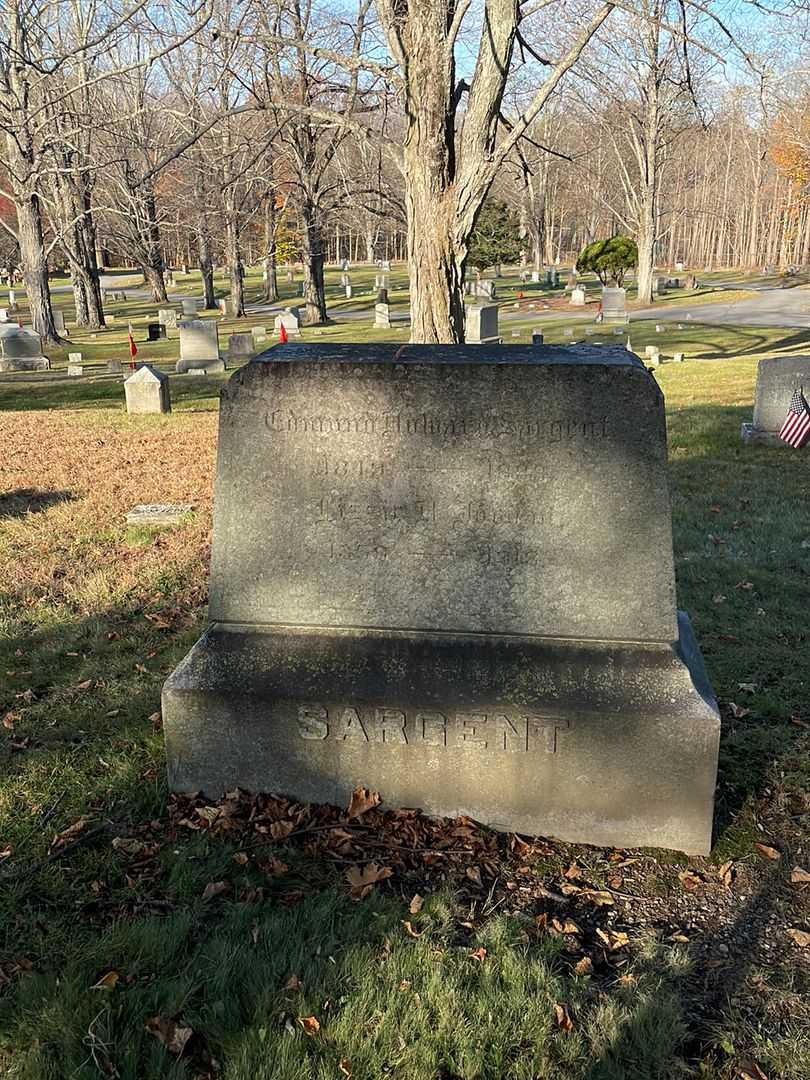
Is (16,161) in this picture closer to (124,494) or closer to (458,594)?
(124,494)

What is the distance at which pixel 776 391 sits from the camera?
10.8m

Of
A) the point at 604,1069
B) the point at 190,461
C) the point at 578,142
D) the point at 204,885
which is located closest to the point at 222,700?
the point at 204,885

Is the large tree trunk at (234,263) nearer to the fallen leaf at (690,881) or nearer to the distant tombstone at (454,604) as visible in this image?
the distant tombstone at (454,604)

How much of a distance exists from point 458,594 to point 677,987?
59.2 inches

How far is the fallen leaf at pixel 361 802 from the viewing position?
11.0ft

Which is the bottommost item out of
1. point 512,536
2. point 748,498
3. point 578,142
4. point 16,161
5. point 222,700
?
point 748,498

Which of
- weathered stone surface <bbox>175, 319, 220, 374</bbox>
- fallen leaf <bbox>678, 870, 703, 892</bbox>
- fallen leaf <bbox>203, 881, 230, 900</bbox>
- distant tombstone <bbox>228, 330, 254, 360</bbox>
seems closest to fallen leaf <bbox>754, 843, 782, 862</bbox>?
fallen leaf <bbox>678, 870, 703, 892</bbox>

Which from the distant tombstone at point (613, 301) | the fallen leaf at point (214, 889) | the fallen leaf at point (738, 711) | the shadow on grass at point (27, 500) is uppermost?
the distant tombstone at point (613, 301)

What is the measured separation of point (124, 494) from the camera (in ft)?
29.6

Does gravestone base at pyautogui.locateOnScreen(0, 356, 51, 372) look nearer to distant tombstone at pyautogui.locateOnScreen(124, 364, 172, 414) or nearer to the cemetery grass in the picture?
distant tombstone at pyautogui.locateOnScreen(124, 364, 172, 414)

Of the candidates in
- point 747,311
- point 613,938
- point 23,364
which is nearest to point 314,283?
point 23,364

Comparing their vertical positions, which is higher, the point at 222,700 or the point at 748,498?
the point at 222,700

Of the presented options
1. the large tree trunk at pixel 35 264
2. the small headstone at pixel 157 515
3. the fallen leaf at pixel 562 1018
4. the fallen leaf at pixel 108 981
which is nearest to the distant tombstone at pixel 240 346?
the large tree trunk at pixel 35 264

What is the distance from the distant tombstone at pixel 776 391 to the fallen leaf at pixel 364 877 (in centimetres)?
932
